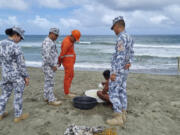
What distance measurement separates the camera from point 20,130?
3.19 m

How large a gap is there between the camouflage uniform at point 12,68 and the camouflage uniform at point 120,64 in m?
1.72

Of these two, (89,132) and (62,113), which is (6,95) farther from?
(89,132)

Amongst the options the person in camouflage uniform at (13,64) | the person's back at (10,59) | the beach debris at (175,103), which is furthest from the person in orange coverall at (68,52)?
the beach debris at (175,103)

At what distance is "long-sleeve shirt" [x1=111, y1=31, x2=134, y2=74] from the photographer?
3.08 meters

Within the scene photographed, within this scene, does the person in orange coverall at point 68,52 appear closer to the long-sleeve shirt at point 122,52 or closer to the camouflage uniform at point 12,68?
the camouflage uniform at point 12,68

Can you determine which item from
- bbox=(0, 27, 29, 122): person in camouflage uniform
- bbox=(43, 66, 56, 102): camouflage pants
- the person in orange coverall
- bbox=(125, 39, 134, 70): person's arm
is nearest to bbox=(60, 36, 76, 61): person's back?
the person in orange coverall

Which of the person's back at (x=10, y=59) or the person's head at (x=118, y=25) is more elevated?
the person's head at (x=118, y=25)

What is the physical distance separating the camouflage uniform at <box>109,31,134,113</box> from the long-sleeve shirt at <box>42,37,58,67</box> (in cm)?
148

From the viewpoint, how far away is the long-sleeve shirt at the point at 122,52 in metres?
3.08

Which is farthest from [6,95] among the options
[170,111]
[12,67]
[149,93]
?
[149,93]

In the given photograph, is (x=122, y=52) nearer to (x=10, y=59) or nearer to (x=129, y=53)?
(x=129, y=53)

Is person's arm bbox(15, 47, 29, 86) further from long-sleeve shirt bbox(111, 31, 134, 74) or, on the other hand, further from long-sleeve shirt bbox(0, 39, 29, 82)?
long-sleeve shirt bbox(111, 31, 134, 74)

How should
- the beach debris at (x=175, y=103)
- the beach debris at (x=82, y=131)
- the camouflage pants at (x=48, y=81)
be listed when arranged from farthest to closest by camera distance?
the beach debris at (x=175, y=103) < the camouflage pants at (x=48, y=81) < the beach debris at (x=82, y=131)

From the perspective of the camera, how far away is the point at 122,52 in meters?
3.08
